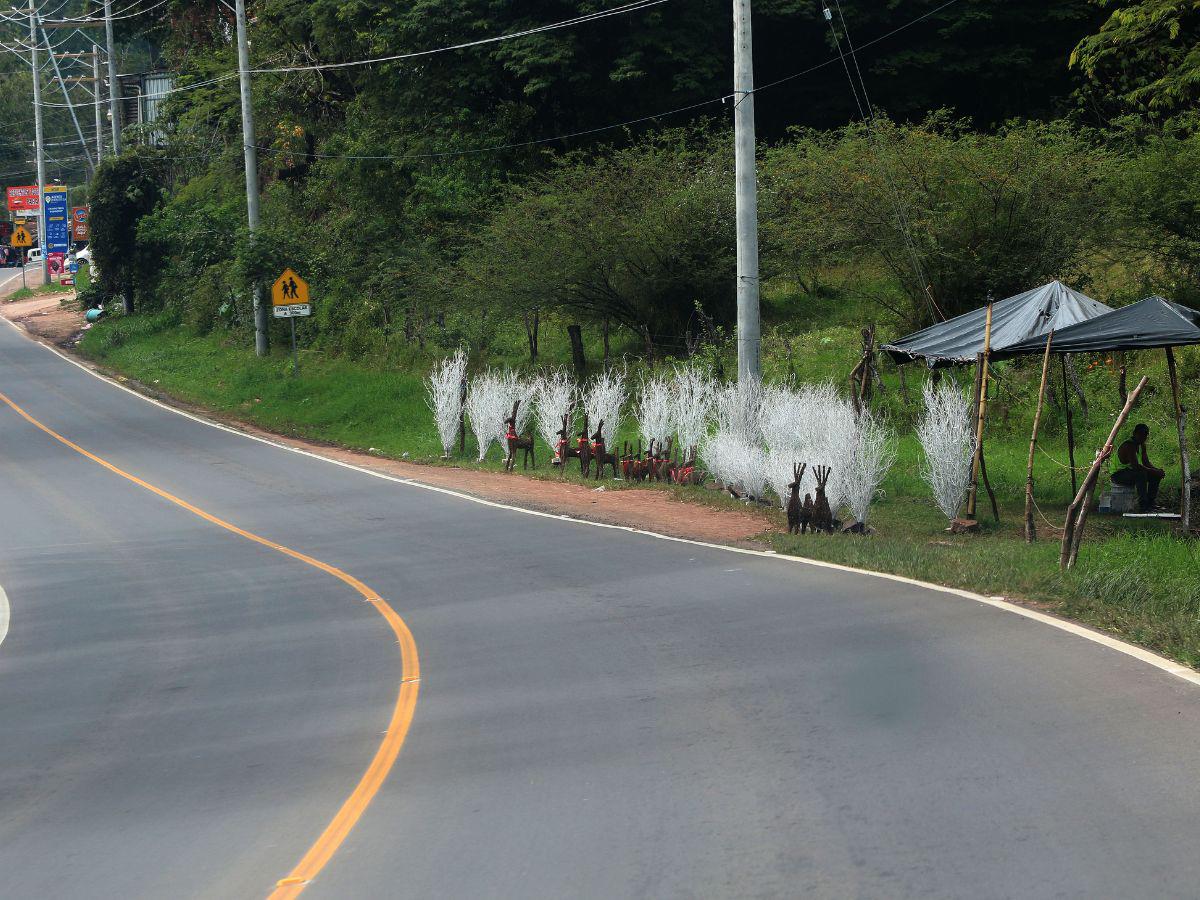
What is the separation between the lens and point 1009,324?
1717 cm

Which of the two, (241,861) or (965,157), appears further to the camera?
(965,157)

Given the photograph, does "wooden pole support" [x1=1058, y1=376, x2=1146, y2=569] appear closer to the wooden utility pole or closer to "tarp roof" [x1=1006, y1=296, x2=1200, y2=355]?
"tarp roof" [x1=1006, y1=296, x2=1200, y2=355]

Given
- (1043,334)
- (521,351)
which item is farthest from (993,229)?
(521,351)

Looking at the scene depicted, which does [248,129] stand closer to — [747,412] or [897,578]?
[747,412]

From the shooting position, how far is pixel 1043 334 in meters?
16.2

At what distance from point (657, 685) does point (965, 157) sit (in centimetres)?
2023

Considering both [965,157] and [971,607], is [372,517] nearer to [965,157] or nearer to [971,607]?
[971,607]

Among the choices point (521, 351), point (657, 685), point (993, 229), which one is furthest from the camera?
point (521, 351)

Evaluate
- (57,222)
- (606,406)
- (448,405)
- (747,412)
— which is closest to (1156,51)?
(606,406)

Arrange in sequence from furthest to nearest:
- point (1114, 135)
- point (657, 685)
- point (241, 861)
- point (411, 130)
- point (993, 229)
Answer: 1. point (411, 130)
2. point (1114, 135)
3. point (993, 229)
4. point (657, 685)
5. point (241, 861)

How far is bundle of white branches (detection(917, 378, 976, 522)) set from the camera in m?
17.1

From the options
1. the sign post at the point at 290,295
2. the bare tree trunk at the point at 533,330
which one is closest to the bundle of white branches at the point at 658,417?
Answer: the bare tree trunk at the point at 533,330

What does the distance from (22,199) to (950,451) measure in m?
78.3

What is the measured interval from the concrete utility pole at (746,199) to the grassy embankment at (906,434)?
2.39m
